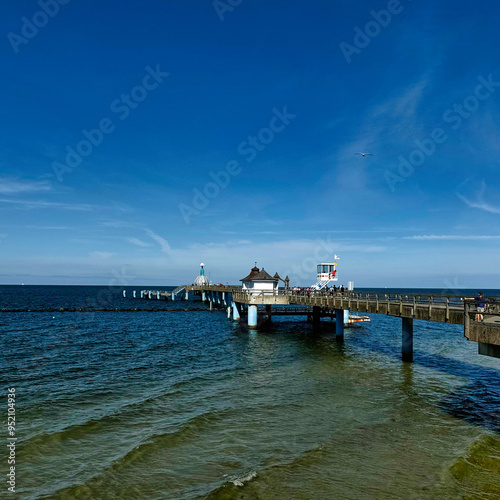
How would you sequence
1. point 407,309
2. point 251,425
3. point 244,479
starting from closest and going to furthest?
point 244,479 < point 251,425 < point 407,309

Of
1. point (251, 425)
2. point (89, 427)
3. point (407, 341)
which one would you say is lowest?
point (89, 427)

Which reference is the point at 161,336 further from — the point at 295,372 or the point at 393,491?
the point at 393,491

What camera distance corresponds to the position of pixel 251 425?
14258 mm

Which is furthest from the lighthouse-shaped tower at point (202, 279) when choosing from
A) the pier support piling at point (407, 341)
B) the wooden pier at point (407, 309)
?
the pier support piling at point (407, 341)

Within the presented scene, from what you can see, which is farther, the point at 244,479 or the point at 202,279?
the point at 202,279

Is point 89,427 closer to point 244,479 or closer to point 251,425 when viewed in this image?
point 251,425

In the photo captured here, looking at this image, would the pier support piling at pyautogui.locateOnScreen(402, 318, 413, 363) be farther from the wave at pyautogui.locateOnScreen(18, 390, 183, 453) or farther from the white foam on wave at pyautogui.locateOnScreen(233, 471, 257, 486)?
the white foam on wave at pyautogui.locateOnScreen(233, 471, 257, 486)

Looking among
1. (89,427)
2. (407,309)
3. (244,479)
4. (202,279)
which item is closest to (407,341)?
(407,309)

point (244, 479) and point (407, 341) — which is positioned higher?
point (407, 341)

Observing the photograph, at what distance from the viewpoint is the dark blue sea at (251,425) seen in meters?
10.3

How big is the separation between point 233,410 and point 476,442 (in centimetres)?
874

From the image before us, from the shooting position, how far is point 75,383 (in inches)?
789

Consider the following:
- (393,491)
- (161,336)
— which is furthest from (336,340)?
(393,491)

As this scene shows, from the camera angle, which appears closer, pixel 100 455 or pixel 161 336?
pixel 100 455
